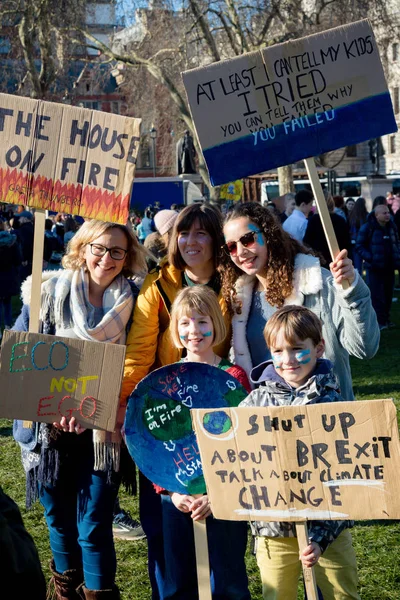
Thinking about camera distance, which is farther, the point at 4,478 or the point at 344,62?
the point at 4,478

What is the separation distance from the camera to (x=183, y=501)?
317 centimetres

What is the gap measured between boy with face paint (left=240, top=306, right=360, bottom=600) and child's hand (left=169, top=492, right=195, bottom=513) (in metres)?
0.24

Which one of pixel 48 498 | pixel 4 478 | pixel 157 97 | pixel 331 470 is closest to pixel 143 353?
pixel 48 498

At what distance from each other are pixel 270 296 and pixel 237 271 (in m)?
0.21

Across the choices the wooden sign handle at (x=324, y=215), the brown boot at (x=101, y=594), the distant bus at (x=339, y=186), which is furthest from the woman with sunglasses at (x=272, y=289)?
the distant bus at (x=339, y=186)

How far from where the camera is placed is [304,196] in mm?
11273

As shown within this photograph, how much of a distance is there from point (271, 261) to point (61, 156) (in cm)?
97

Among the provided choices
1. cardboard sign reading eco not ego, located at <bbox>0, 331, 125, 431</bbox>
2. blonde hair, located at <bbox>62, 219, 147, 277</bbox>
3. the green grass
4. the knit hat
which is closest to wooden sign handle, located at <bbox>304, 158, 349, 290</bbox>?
blonde hair, located at <bbox>62, 219, 147, 277</bbox>

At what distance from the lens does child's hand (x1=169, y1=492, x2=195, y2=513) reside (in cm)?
316

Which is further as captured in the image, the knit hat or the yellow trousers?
the knit hat

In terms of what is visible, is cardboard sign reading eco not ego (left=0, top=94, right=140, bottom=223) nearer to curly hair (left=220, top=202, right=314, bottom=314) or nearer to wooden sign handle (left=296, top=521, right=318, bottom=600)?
curly hair (left=220, top=202, right=314, bottom=314)

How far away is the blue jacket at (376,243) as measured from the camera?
38.1ft

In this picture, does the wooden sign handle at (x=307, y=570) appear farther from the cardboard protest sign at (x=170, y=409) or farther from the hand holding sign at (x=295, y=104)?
the hand holding sign at (x=295, y=104)

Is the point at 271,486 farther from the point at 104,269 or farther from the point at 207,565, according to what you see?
the point at 104,269
